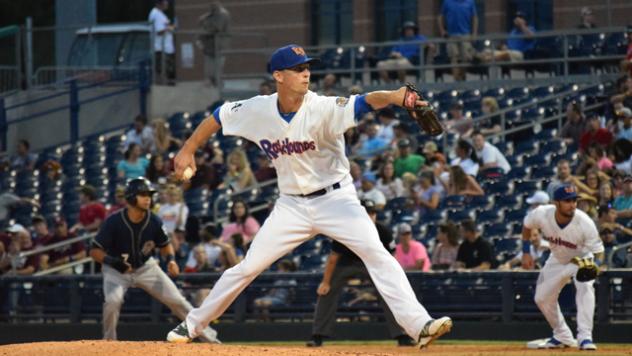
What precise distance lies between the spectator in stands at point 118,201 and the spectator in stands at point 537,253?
201 inches

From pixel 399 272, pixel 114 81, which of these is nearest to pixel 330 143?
pixel 399 272

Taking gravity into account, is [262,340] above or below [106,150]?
below

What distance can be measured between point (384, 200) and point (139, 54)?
9.27 m

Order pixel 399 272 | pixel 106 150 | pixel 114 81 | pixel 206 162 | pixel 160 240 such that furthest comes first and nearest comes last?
pixel 114 81 → pixel 106 150 → pixel 206 162 → pixel 160 240 → pixel 399 272

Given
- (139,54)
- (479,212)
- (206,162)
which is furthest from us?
(139,54)

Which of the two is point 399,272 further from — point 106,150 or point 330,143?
point 106,150

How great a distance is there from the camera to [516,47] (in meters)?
21.3

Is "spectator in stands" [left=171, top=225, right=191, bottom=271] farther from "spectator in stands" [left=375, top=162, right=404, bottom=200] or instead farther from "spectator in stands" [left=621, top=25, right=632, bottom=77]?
"spectator in stands" [left=621, top=25, right=632, bottom=77]

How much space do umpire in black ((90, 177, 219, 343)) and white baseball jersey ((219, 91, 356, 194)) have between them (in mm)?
3707

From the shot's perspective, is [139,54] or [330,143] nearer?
[330,143]

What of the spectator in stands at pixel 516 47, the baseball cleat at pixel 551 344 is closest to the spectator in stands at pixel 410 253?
the baseball cleat at pixel 551 344

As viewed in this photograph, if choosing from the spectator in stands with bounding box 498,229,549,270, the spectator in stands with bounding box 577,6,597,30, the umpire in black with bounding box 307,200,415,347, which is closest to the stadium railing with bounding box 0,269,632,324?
the spectator in stands with bounding box 498,229,549,270

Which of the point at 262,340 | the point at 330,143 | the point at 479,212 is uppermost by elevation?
the point at 330,143

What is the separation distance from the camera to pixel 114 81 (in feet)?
78.2
